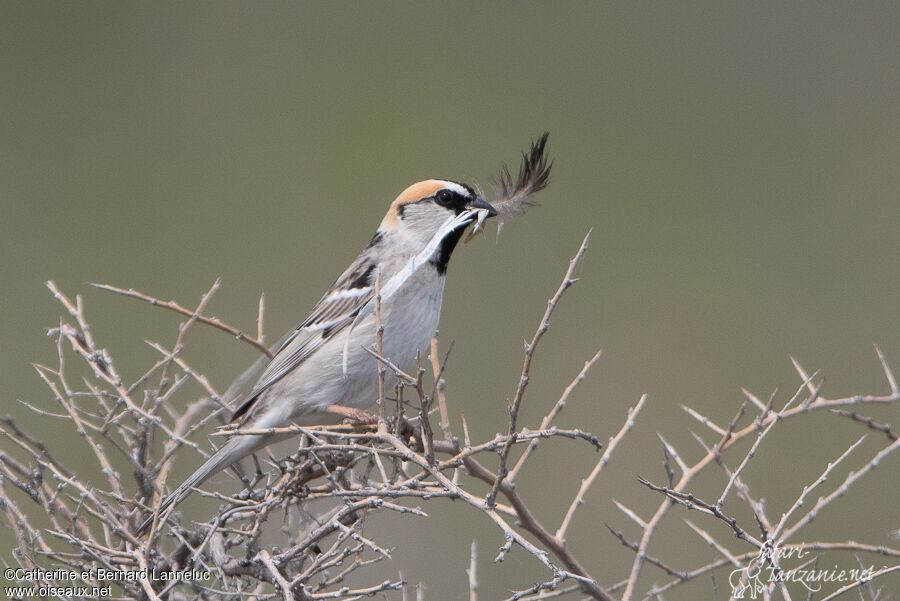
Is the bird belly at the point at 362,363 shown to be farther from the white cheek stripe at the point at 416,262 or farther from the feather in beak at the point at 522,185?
the feather in beak at the point at 522,185

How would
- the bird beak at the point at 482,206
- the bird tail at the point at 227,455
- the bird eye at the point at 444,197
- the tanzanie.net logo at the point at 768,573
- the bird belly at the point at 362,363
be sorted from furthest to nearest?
the bird eye at the point at 444,197 < the bird belly at the point at 362,363 < the bird beak at the point at 482,206 < the bird tail at the point at 227,455 < the tanzanie.net logo at the point at 768,573

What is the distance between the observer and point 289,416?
3.28 metres

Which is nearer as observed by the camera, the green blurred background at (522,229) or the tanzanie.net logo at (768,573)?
the tanzanie.net logo at (768,573)

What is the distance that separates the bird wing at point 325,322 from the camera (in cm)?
337

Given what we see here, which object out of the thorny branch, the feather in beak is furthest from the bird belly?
the thorny branch

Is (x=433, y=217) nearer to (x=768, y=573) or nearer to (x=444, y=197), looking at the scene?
(x=444, y=197)

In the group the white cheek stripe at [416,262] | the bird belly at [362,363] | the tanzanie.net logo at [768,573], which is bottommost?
the tanzanie.net logo at [768,573]

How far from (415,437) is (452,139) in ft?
15.7

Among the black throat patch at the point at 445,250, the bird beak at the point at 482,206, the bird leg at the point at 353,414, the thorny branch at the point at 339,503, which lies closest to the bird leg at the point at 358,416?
the bird leg at the point at 353,414

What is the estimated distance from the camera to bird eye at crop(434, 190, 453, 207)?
3.51 m

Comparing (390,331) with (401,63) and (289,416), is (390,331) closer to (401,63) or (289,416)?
(289,416)

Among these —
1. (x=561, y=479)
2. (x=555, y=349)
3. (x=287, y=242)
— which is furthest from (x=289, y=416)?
(x=287, y=242)

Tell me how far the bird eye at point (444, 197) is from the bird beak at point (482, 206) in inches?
5.2

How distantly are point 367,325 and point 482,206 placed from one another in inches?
19.8
